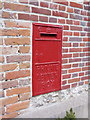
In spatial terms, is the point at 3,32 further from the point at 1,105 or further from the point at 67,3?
the point at 67,3

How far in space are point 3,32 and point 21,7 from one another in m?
0.39

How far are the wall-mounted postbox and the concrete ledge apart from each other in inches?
9.2

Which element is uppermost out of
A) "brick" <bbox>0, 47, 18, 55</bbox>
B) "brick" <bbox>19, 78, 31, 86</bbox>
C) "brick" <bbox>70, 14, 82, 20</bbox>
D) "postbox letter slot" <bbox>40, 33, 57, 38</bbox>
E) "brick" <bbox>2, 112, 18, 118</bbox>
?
"brick" <bbox>70, 14, 82, 20</bbox>

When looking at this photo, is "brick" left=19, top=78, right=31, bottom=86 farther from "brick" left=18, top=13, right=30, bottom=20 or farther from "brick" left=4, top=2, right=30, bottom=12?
"brick" left=4, top=2, right=30, bottom=12

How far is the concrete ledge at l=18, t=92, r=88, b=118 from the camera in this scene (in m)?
2.31

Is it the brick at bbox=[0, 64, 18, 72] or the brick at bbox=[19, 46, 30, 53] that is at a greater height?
the brick at bbox=[19, 46, 30, 53]

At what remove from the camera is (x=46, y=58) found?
2385mm

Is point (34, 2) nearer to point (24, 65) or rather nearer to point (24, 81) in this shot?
point (24, 65)

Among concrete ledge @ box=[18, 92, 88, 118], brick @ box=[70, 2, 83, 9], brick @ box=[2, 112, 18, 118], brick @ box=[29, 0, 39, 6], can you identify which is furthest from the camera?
brick @ box=[70, 2, 83, 9]

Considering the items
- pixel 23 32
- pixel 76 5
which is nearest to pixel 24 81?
pixel 23 32

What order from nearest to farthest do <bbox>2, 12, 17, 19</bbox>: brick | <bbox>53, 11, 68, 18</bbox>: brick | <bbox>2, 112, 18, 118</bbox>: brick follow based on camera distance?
<bbox>2, 12, 17, 19</bbox>: brick → <bbox>2, 112, 18, 118</bbox>: brick → <bbox>53, 11, 68, 18</bbox>: brick

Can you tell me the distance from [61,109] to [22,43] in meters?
1.18

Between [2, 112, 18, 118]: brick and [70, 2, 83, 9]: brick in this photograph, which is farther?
[70, 2, 83, 9]: brick

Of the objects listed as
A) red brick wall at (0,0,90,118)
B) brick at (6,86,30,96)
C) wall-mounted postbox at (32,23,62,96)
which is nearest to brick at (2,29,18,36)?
red brick wall at (0,0,90,118)
